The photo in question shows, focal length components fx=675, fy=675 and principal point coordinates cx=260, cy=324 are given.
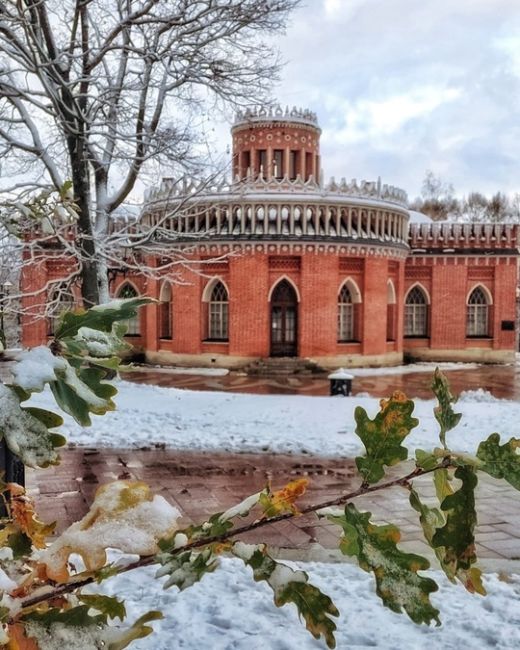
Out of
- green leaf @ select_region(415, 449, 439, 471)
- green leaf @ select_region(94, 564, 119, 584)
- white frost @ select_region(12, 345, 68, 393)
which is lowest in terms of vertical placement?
green leaf @ select_region(94, 564, 119, 584)

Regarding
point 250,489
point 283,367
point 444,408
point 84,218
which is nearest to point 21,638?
point 444,408

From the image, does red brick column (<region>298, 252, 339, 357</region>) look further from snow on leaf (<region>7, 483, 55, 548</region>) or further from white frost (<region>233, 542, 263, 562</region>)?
white frost (<region>233, 542, 263, 562</region>)

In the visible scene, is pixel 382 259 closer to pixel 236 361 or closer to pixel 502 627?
pixel 236 361

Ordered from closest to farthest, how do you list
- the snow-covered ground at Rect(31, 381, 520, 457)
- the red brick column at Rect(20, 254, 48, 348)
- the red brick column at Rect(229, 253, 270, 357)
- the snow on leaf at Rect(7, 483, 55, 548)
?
the snow on leaf at Rect(7, 483, 55, 548) < the snow-covered ground at Rect(31, 381, 520, 457) < the red brick column at Rect(229, 253, 270, 357) < the red brick column at Rect(20, 254, 48, 348)

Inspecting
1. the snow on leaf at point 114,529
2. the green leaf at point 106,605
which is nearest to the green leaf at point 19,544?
the snow on leaf at point 114,529

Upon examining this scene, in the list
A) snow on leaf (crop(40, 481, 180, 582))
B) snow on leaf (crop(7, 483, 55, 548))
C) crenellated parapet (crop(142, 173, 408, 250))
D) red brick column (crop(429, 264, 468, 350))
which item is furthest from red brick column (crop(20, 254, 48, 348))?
snow on leaf (crop(40, 481, 180, 582))

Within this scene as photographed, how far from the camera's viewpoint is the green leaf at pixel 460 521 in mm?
1078

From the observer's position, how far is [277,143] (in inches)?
979

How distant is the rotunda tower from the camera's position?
24672 millimetres

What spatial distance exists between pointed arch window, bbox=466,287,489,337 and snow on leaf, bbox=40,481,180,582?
26262 millimetres

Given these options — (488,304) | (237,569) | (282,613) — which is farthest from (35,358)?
(488,304)

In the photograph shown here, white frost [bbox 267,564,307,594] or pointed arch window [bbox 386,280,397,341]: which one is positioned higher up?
pointed arch window [bbox 386,280,397,341]

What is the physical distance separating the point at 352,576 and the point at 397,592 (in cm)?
384

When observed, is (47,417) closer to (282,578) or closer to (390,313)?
(282,578)
